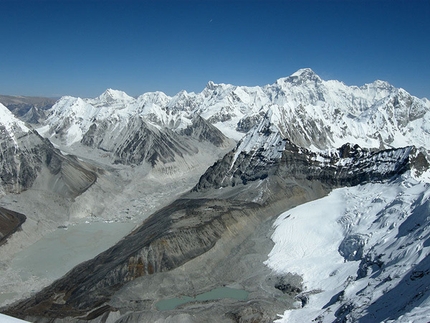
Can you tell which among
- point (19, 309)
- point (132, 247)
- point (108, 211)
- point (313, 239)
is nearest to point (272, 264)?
point (313, 239)

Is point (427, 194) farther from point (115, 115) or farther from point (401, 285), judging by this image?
point (115, 115)

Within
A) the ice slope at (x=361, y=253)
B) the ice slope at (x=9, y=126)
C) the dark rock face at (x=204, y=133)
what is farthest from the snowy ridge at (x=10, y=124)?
the dark rock face at (x=204, y=133)

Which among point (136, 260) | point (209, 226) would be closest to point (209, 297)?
point (136, 260)

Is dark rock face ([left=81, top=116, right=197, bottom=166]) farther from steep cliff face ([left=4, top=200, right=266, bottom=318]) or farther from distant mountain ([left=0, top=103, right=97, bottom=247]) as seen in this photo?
steep cliff face ([left=4, top=200, right=266, bottom=318])

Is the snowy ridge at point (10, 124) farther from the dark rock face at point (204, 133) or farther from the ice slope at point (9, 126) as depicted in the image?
the dark rock face at point (204, 133)

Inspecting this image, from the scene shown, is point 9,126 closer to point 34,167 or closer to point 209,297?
point 34,167

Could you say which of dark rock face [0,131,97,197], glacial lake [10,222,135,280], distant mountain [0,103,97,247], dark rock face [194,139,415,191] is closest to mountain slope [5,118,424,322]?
dark rock face [194,139,415,191]
